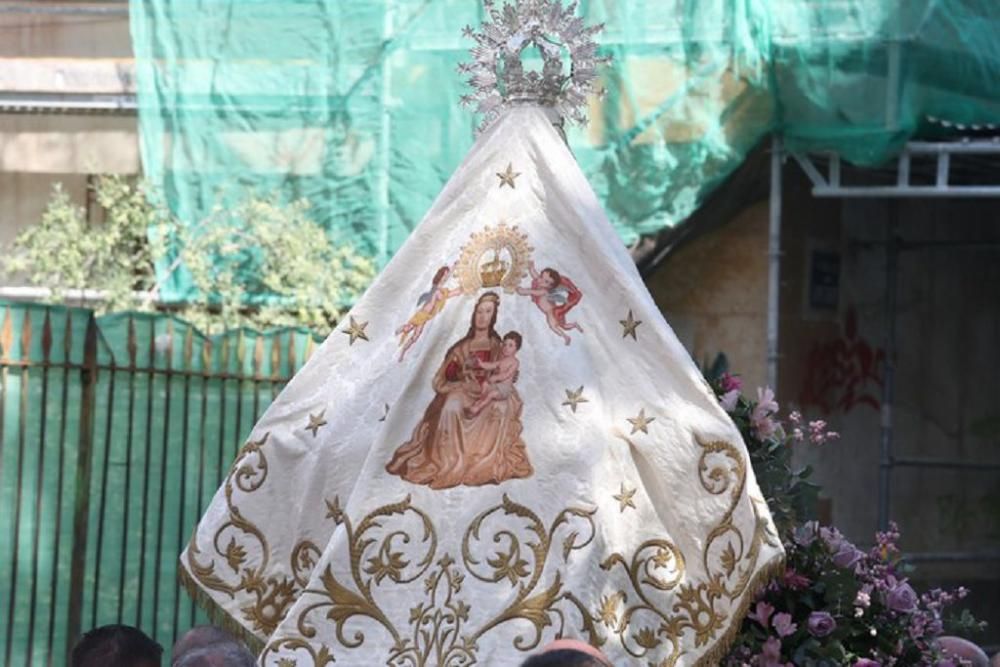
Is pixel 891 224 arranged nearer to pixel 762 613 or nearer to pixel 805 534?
pixel 805 534

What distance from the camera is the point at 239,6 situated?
47.5ft

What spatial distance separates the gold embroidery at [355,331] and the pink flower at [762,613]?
1.37 meters

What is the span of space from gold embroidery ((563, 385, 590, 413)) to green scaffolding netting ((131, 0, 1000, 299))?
296 inches

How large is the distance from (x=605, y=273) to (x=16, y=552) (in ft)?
15.1

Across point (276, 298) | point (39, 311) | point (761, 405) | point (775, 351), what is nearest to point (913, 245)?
point (775, 351)

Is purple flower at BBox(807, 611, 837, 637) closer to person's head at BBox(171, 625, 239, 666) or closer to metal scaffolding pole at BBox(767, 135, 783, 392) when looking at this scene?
person's head at BBox(171, 625, 239, 666)

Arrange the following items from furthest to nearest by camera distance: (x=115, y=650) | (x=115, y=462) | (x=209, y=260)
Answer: (x=209, y=260), (x=115, y=462), (x=115, y=650)

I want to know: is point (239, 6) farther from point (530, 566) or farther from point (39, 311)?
point (530, 566)

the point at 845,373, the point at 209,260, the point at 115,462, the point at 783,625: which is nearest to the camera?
the point at 783,625

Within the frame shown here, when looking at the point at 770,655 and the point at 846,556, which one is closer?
the point at 770,655

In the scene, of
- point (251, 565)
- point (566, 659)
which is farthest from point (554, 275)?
point (566, 659)

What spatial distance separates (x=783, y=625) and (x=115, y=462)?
15.9 ft

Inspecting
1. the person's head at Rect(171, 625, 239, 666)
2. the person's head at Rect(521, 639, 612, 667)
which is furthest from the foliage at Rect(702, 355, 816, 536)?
the person's head at Rect(521, 639, 612, 667)

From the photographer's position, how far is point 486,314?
622cm
